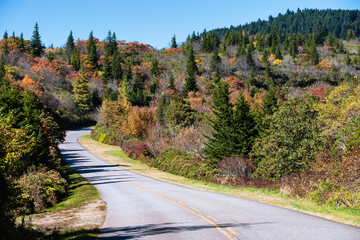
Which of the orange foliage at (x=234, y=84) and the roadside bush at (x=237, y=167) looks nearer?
the roadside bush at (x=237, y=167)

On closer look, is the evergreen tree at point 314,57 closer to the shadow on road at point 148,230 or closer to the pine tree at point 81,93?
the pine tree at point 81,93

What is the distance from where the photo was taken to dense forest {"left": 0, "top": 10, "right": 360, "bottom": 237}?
15.3 m

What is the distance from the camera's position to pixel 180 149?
3641cm

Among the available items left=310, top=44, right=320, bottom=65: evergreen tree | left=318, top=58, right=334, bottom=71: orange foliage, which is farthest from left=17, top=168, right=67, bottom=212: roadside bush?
left=310, top=44, right=320, bottom=65: evergreen tree

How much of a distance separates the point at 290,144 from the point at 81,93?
7594 centimetres

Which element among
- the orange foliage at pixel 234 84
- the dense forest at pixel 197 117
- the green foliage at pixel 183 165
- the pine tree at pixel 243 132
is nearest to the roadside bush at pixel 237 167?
the dense forest at pixel 197 117

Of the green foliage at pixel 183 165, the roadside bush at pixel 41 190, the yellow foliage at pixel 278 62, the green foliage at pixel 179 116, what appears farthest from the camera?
the yellow foliage at pixel 278 62

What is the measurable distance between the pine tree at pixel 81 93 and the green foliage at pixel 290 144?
7127cm

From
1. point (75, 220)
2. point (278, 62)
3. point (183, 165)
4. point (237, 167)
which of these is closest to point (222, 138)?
point (237, 167)

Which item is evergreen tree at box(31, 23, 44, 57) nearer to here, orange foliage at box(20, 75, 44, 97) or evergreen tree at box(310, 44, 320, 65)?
orange foliage at box(20, 75, 44, 97)

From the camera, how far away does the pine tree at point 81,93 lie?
85.0 meters

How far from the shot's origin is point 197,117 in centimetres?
4731

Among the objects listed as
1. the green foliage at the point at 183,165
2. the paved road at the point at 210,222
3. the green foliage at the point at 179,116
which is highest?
the green foliage at the point at 179,116

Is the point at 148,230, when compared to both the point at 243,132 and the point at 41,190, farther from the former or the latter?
the point at 243,132
